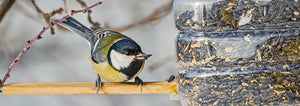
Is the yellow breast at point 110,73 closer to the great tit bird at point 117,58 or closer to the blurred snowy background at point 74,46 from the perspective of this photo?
the great tit bird at point 117,58

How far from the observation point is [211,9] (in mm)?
912

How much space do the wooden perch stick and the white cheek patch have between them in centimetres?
9

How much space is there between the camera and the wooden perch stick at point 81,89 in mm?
1257

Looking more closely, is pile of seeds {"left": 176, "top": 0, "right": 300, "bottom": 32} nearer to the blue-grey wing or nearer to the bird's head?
the bird's head

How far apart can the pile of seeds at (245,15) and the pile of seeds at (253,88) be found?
0.12 meters

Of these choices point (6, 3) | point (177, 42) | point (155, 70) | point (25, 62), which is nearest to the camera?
point (177, 42)

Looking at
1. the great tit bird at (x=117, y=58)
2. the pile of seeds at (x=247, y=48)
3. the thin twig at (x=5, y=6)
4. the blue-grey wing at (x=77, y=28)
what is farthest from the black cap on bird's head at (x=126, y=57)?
the thin twig at (x=5, y=6)

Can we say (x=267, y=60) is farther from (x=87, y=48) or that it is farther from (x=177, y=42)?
(x=87, y=48)

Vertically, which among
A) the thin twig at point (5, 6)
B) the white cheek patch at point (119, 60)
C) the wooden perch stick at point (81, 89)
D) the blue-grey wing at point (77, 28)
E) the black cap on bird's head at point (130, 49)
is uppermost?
the thin twig at point (5, 6)

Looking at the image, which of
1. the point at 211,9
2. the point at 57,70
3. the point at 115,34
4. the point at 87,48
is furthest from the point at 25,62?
the point at 211,9

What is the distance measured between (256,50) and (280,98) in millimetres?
135

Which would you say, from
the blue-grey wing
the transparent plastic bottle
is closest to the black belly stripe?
the blue-grey wing

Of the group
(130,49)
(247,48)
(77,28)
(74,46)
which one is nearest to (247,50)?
(247,48)

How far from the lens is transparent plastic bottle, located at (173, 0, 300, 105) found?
0.87 metres
